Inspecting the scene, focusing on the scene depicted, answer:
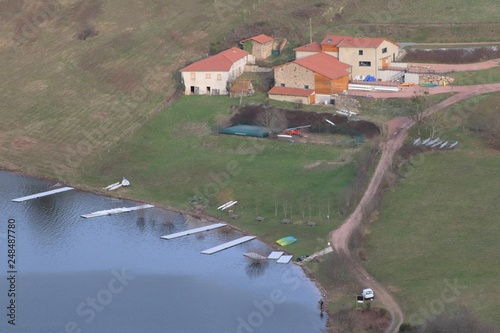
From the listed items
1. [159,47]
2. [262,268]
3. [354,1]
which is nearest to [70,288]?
[262,268]

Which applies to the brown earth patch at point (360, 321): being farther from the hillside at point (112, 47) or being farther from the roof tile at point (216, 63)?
the roof tile at point (216, 63)

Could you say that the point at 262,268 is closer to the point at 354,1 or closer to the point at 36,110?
the point at 36,110

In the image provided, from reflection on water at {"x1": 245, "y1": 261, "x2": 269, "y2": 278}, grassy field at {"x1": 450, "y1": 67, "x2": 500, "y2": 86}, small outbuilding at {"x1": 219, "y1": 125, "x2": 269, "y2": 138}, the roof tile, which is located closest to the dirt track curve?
grassy field at {"x1": 450, "y1": 67, "x2": 500, "y2": 86}

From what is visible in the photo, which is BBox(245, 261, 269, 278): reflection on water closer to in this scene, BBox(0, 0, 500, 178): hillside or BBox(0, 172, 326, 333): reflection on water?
BBox(0, 172, 326, 333): reflection on water

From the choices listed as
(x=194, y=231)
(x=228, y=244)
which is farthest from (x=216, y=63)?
(x=228, y=244)

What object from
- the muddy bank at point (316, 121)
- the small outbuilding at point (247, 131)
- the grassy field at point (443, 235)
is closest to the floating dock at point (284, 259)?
the grassy field at point (443, 235)

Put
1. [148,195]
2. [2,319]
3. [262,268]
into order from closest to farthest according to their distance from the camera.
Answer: [2,319] → [262,268] → [148,195]

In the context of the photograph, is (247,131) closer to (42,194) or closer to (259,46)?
(42,194)
